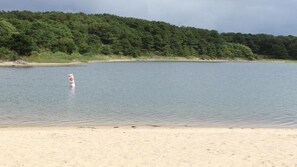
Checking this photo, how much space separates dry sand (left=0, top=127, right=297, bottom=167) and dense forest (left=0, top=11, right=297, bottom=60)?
67.7m

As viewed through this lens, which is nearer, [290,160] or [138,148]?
[290,160]

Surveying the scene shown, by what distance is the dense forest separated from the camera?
94625 millimetres

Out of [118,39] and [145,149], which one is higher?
[118,39]

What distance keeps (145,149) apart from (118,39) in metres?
116

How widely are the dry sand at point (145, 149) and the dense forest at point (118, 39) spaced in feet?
222

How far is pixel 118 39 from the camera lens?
413 feet

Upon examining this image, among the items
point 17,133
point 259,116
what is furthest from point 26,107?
point 259,116

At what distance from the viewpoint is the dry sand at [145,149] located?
1005cm

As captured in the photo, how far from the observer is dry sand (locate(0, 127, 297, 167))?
10047 mm

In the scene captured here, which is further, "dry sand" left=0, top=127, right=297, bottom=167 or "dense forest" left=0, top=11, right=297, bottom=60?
"dense forest" left=0, top=11, right=297, bottom=60

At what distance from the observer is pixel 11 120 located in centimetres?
1817

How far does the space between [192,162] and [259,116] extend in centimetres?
1220

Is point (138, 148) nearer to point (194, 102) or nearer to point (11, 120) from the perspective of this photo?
point (11, 120)

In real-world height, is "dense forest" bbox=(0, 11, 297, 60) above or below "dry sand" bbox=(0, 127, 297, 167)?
above
